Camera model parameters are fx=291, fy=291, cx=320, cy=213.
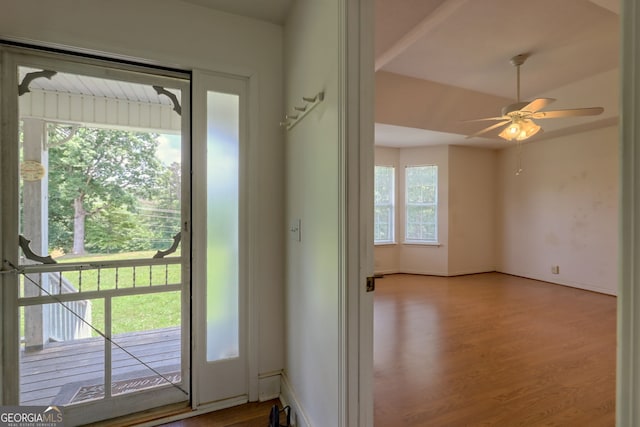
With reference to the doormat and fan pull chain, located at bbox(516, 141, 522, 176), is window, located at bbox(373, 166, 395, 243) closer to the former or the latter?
fan pull chain, located at bbox(516, 141, 522, 176)

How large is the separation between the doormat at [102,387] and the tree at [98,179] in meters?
0.86

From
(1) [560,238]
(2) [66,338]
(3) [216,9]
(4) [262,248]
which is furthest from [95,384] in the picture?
(1) [560,238]

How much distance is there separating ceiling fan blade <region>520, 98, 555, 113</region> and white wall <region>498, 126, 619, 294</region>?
82.6 inches

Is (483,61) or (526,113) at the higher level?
(483,61)

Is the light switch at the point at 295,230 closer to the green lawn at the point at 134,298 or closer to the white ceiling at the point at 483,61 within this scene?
the green lawn at the point at 134,298

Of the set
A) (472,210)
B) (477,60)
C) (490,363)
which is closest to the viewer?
(490,363)

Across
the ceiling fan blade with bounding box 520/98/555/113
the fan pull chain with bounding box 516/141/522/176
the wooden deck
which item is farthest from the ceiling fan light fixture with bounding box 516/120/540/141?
the wooden deck

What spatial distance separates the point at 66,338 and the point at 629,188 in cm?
262

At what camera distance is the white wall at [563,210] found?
445 centimetres

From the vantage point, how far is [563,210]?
16.4 ft

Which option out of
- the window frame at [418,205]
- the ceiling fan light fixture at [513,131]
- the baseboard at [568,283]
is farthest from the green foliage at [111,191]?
the baseboard at [568,283]

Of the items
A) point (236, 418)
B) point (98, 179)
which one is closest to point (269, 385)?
point (236, 418)

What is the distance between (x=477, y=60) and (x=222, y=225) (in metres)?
3.66

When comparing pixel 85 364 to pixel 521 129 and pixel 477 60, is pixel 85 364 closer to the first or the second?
pixel 521 129
